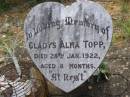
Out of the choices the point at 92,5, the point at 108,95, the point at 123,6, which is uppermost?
the point at 92,5

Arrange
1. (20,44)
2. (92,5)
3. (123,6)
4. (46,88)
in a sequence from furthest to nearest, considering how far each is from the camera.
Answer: (123,6) → (20,44) → (46,88) → (92,5)

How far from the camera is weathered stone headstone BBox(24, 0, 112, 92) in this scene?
3467 mm

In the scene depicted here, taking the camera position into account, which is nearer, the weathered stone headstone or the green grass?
the weathered stone headstone

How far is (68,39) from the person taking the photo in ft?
11.5

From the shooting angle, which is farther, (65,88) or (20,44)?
(20,44)

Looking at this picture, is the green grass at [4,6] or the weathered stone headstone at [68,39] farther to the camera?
the green grass at [4,6]

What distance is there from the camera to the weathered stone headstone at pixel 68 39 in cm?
347

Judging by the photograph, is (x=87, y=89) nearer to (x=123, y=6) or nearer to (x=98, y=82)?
(x=98, y=82)

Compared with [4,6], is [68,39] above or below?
above

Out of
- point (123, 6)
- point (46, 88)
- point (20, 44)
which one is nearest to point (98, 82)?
point (46, 88)

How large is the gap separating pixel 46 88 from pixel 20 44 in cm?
103

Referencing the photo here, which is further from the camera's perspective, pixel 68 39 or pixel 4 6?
pixel 4 6

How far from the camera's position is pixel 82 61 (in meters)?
3.54

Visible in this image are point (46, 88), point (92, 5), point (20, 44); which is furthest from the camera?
point (20, 44)
